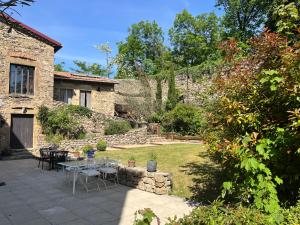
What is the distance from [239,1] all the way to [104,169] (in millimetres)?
28980

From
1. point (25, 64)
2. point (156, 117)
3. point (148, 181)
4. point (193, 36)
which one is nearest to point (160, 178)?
point (148, 181)

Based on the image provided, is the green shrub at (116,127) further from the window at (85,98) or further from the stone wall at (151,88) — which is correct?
the stone wall at (151,88)

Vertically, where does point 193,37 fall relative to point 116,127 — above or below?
above

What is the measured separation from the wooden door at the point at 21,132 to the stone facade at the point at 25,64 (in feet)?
0.79

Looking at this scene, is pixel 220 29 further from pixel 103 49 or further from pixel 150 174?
pixel 150 174

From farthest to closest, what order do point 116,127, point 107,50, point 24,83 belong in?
point 107,50, point 116,127, point 24,83

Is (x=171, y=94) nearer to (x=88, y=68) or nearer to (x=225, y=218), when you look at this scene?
(x=225, y=218)

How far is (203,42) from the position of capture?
136 feet

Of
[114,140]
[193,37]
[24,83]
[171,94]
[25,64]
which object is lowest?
[114,140]

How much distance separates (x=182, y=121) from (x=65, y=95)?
29.8ft

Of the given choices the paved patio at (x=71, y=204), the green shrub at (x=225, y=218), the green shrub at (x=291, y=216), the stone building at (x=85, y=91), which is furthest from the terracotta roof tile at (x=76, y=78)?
the green shrub at (x=291, y=216)

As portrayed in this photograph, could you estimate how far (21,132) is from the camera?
17328 millimetres

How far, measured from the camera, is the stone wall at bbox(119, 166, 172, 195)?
810 cm

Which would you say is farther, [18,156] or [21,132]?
[21,132]
